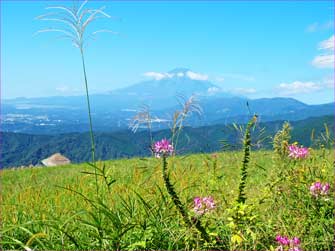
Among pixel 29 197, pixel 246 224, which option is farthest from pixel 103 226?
pixel 29 197

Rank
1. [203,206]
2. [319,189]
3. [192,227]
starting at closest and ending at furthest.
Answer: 1. [192,227]
2. [203,206]
3. [319,189]

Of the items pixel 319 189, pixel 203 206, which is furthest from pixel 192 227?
pixel 319 189

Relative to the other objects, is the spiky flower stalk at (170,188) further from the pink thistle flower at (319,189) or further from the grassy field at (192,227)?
the pink thistle flower at (319,189)

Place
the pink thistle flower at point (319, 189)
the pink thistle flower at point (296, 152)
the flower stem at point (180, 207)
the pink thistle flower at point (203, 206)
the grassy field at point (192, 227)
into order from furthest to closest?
the pink thistle flower at point (296, 152) → the pink thistle flower at point (319, 189) → the pink thistle flower at point (203, 206) → the flower stem at point (180, 207) → the grassy field at point (192, 227)

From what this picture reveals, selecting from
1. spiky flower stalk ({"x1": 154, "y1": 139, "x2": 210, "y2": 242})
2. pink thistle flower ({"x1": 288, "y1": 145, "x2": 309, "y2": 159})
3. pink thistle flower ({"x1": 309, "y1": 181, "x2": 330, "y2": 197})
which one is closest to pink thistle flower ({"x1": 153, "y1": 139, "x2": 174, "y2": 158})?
spiky flower stalk ({"x1": 154, "y1": 139, "x2": 210, "y2": 242})

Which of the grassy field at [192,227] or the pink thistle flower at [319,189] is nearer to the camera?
the grassy field at [192,227]

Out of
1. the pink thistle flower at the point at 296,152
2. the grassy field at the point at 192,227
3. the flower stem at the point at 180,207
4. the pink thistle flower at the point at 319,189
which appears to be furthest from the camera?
the pink thistle flower at the point at 296,152

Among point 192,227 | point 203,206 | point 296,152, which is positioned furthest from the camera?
point 296,152

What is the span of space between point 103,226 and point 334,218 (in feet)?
7.30

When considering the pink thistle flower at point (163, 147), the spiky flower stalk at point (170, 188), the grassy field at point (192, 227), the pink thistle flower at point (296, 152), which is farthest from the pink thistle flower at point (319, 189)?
the pink thistle flower at point (163, 147)

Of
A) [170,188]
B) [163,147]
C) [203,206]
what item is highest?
[163,147]

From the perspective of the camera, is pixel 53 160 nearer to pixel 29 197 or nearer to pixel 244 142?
pixel 29 197

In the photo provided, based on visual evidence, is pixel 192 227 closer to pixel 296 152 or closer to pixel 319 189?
pixel 319 189

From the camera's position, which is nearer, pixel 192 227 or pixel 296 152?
pixel 192 227
